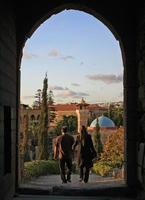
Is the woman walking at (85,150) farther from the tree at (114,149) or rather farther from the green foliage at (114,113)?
the green foliage at (114,113)

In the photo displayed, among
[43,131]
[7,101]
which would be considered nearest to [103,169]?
[43,131]

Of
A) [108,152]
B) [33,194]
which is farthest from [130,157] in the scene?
[108,152]

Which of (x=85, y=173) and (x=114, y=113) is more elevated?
(x=114, y=113)

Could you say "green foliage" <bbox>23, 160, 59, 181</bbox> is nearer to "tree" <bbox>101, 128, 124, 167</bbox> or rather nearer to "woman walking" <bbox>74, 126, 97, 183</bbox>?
"tree" <bbox>101, 128, 124, 167</bbox>

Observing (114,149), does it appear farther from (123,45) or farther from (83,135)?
(123,45)

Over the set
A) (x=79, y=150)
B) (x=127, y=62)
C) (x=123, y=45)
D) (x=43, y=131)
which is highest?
(x=123, y=45)

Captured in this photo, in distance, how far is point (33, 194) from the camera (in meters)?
7.84

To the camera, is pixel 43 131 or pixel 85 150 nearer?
pixel 85 150

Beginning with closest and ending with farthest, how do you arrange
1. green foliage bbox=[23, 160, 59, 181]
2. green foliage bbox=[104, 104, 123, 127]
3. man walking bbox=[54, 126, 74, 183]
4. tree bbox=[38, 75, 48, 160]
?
1. man walking bbox=[54, 126, 74, 183]
2. green foliage bbox=[23, 160, 59, 181]
3. tree bbox=[38, 75, 48, 160]
4. green foliage bbox=[104, 104, 123, 127]

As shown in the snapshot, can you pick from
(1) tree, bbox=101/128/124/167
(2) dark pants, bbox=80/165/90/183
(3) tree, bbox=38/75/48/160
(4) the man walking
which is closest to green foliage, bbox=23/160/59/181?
(1) tree, bbox=101/128/124/167

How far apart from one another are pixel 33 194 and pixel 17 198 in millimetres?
439

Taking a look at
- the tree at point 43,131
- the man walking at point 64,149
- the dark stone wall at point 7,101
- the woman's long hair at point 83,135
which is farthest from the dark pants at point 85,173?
the tree at point 43,131

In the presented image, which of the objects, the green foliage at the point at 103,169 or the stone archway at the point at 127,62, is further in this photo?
the green foliage at the point at 103,169

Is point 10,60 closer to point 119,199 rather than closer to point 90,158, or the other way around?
point 119,199
